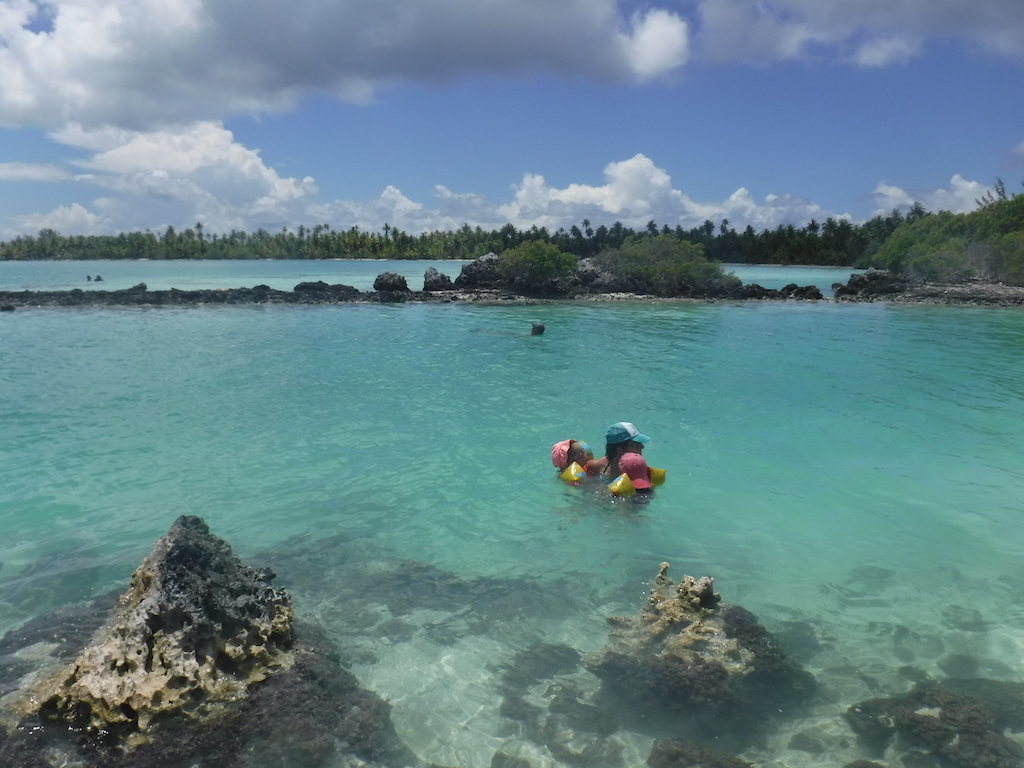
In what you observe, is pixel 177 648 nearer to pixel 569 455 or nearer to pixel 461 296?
pixel 569 455

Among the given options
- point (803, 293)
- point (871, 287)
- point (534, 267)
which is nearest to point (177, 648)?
point (534, 267)

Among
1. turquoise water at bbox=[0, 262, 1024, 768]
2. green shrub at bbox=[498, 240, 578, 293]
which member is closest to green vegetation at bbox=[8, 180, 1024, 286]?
green shrub at bbox=[498, 240, 578, 293]

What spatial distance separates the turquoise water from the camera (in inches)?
225

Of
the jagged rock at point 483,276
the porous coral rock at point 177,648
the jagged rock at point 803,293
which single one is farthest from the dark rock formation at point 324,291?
the porous coral rock at point 177,648

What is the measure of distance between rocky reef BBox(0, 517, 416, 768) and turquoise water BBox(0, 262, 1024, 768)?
379 millimetres

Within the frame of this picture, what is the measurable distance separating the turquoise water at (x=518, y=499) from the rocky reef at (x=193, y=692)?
1.24 ft

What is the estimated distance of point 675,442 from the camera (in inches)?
462

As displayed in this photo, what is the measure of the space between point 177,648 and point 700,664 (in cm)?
352

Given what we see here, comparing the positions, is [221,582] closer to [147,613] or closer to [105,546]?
[147,613]

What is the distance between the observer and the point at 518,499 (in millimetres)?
9016

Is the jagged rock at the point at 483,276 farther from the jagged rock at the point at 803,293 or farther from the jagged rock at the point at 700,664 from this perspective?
the jagged rock at the point at 700,664

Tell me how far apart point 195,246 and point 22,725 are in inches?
6596

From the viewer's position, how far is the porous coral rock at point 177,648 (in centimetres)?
428

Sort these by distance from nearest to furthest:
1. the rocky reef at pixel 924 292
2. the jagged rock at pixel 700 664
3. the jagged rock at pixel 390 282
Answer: the jagged rock at pixel 700 664 < the rocky reef at pixel 924 292 < the jagged rock at pixel 390 282
